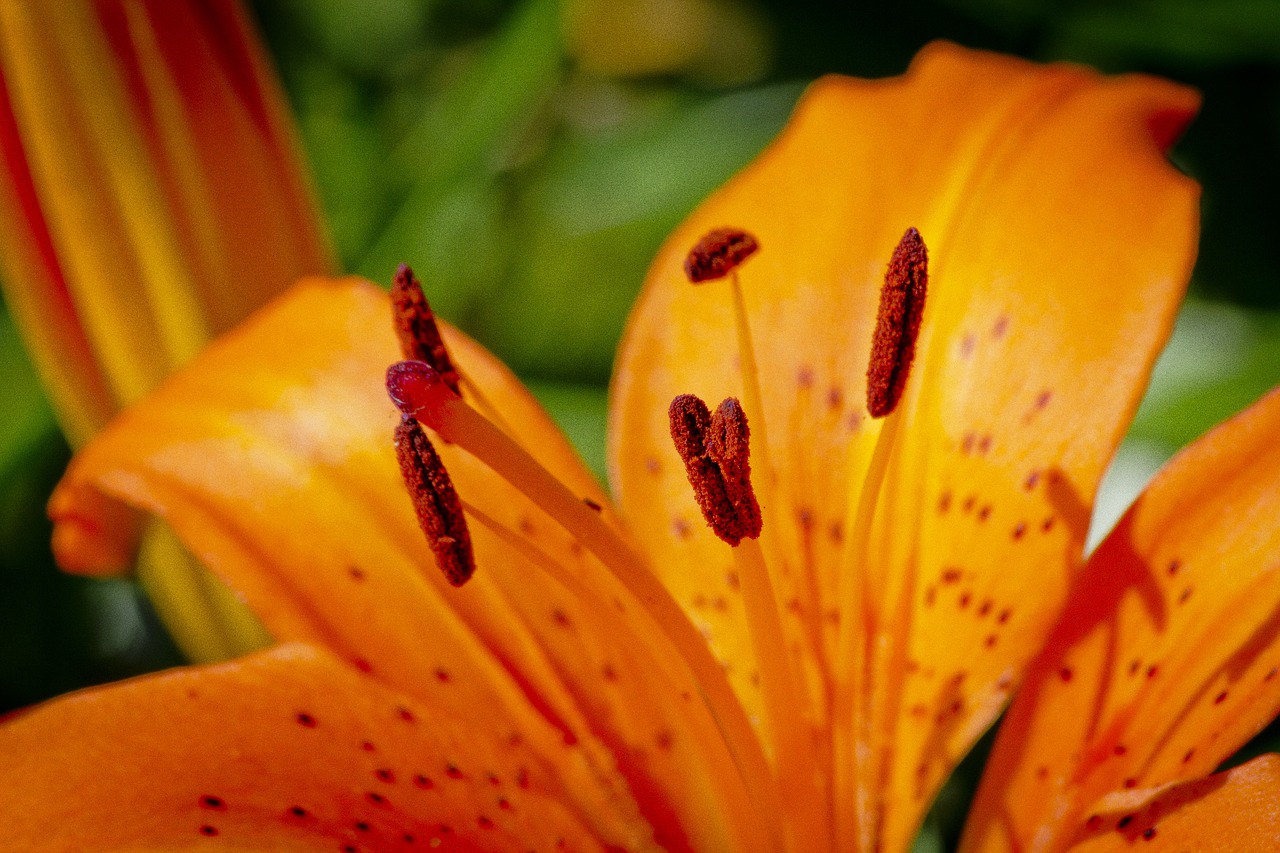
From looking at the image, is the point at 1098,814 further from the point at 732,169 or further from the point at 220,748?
the point at 732,169

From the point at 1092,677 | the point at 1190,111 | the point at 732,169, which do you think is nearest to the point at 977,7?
the point at 732,169

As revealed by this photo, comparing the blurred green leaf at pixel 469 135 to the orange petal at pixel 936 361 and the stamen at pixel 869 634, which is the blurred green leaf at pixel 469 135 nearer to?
the orange petal at pixel 936 361

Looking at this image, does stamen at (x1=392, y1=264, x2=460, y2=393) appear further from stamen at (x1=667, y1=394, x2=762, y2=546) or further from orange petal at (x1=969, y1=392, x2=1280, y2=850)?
orange petal at (x1=969, y1=392, x2=1280, y2=850)

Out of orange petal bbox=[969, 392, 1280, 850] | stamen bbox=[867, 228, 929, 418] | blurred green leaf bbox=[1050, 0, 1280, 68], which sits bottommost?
orange petal bbox=[969, 392, 1280, 850]

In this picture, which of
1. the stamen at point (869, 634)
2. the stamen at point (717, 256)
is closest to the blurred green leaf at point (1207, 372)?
the stamen at point (869, 634)

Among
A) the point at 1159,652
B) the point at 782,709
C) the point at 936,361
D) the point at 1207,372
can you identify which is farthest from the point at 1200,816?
the point at 1207,372

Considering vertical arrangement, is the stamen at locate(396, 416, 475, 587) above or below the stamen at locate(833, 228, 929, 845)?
above

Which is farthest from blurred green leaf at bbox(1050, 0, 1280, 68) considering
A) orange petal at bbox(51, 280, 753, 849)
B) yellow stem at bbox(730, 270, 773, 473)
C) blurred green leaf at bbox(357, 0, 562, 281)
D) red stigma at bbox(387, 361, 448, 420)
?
Result: red stigma at bbox(387, 361, 448, 420)
